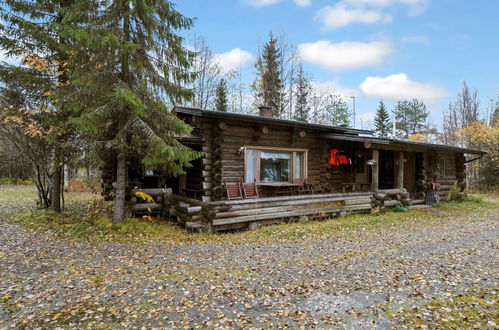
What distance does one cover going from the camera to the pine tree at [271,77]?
28.2m

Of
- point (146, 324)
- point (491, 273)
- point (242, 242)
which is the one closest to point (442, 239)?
point (491, 273)

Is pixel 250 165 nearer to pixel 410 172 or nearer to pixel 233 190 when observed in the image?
pixel 233 190

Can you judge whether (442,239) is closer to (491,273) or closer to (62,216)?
(491,273)

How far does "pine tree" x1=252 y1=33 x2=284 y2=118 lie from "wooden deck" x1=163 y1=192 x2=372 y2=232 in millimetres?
17950

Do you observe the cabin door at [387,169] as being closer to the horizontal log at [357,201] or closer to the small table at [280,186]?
the horizontal log at [357,201]

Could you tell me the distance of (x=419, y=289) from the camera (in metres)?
4.51

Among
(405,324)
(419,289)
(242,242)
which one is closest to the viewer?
(405,324)

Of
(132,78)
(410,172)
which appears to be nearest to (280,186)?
(132,78)

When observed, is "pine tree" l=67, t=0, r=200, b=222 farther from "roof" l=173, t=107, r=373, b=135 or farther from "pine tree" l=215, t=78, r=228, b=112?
"pine tree" l=215, t=78, r=228, b=112

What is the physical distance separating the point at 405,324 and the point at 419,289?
49.8 inches

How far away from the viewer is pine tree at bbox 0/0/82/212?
28.5 ft

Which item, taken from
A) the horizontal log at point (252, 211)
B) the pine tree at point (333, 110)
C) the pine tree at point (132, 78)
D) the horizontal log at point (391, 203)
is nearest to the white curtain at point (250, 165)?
the horizontal log at point (252, 211)

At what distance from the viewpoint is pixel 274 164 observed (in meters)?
12.1

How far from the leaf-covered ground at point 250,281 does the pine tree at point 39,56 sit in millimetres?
3109
